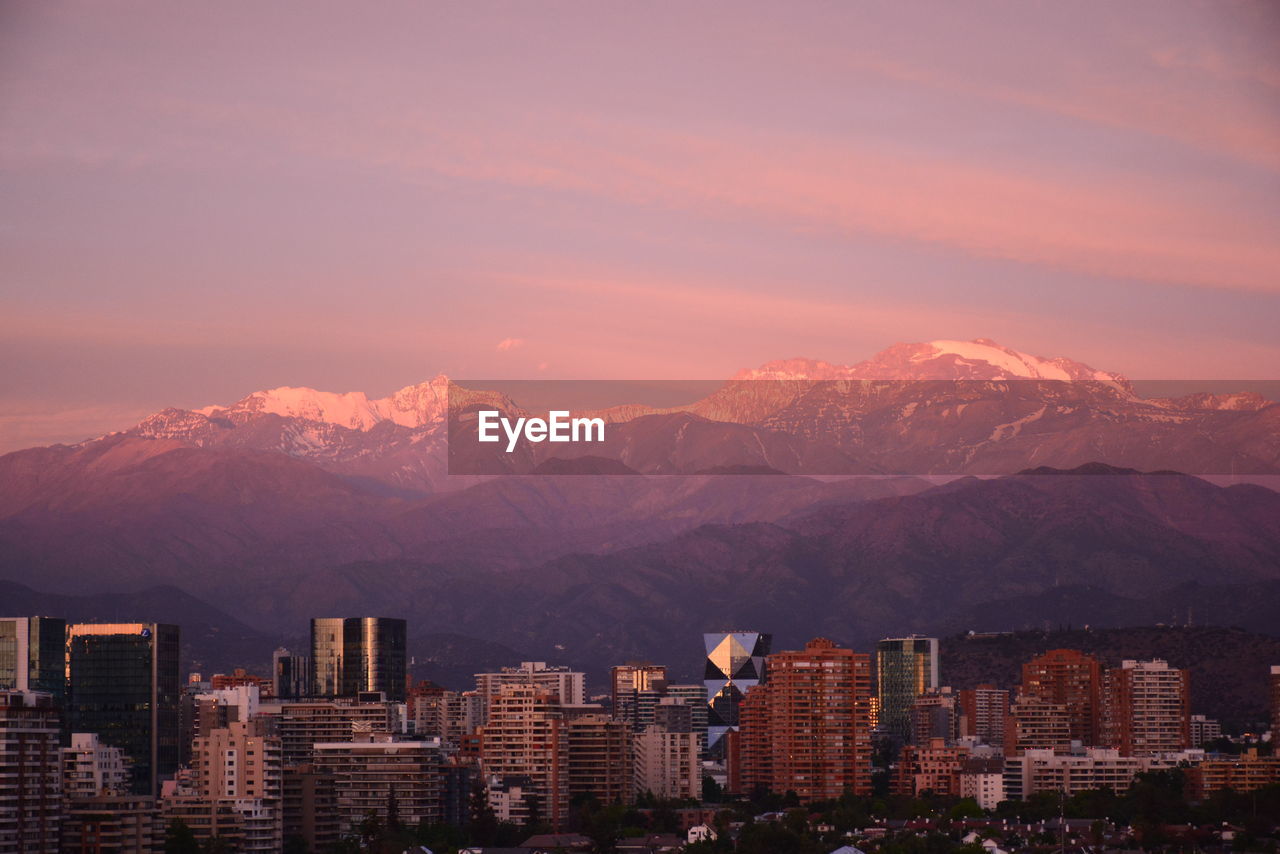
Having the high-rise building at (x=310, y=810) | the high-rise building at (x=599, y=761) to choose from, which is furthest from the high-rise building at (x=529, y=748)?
the high-rise building at (x=310, y=810)

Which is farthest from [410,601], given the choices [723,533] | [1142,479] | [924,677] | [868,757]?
[868,757]

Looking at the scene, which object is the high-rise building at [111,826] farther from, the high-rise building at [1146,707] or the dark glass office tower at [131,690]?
the high-rise building at [1146,707]

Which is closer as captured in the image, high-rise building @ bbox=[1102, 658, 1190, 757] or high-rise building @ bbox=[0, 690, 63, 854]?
high-rise building @ bbox=[0, 690, 63, 854]

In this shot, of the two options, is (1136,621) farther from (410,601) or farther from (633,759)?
(633,759)

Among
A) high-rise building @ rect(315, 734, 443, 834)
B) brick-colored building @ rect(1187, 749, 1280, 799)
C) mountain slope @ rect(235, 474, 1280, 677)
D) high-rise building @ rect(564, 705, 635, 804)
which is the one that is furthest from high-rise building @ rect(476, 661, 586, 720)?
mountain slope @ rect(235, 474, 1280, 677)

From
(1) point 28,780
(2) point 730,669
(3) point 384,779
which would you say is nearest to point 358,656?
(2) point 730,669

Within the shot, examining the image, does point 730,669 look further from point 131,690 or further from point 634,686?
point 131,690

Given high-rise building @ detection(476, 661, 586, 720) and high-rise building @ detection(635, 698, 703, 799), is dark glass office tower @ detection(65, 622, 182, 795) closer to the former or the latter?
high-rise building @ detection(635, 698, 703, 799)
